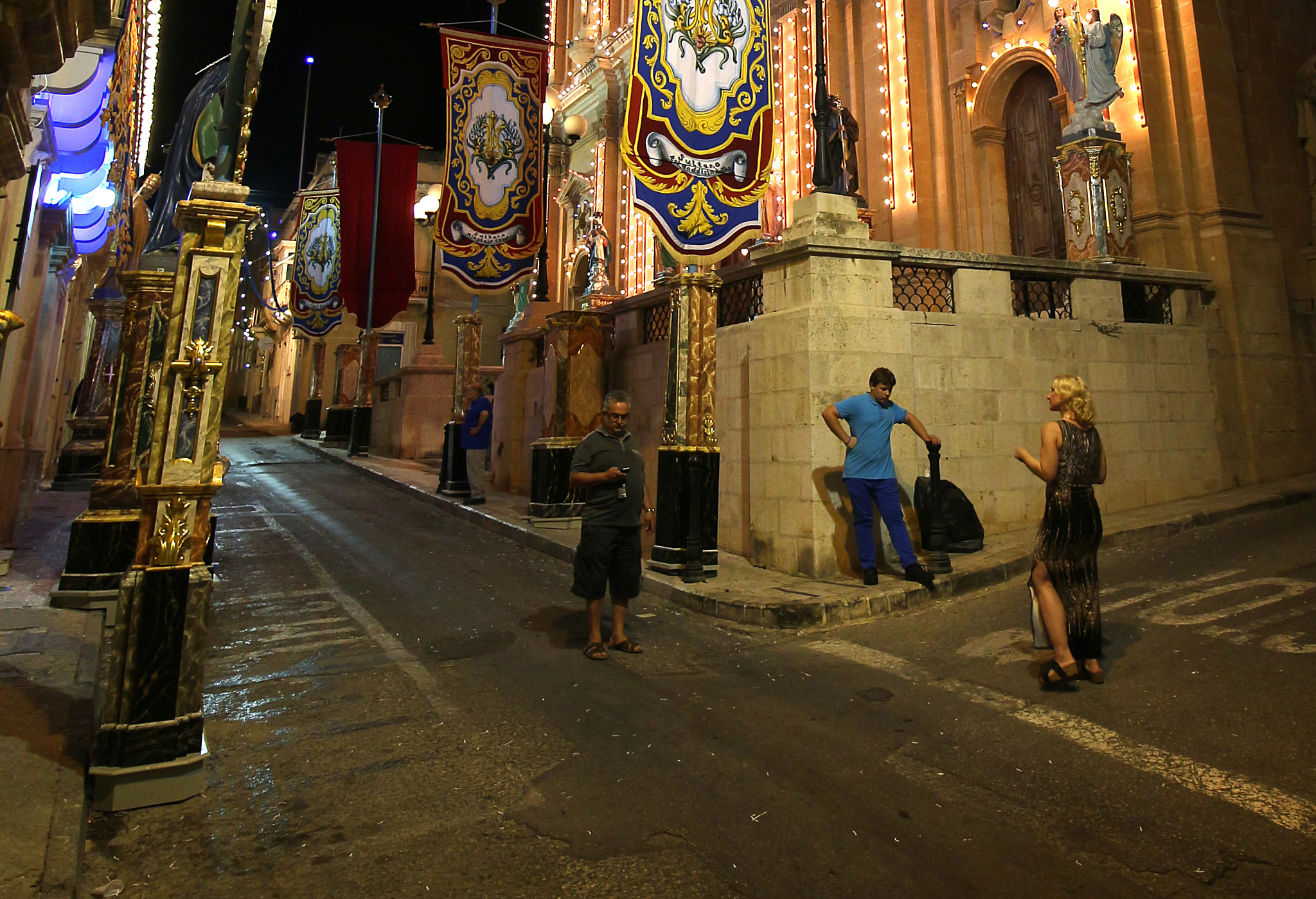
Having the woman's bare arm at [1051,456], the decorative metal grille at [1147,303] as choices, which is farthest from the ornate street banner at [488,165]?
the woman's bare arm at [1051,456]

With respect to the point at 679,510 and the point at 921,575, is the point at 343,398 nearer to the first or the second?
the point at 679,510

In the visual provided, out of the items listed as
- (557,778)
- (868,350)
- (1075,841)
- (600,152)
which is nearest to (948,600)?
(868,350)

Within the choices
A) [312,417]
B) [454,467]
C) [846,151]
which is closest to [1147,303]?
[846,151]

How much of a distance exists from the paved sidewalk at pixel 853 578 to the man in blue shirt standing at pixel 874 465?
27 centimetres

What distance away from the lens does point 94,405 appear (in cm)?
1314

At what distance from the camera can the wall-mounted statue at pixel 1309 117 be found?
11.9 meters

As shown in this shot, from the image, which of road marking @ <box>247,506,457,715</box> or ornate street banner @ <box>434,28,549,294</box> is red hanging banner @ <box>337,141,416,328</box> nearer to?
ornate street banner @ <box>434,28,549,294</box>

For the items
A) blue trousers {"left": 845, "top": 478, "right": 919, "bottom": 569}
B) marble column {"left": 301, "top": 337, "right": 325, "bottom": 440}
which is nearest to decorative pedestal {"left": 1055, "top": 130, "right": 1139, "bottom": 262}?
blue trousers {"left": 845, "top": 478, "right": 919, "bottom": 569}

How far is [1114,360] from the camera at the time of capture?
8.88m

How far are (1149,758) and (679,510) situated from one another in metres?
4.49

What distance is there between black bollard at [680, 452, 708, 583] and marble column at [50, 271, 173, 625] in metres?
4.69

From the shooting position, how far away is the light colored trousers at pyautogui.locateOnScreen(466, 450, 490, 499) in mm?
11922

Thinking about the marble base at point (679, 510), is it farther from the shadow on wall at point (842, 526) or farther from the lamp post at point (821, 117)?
the lamp post at point (821, 117)

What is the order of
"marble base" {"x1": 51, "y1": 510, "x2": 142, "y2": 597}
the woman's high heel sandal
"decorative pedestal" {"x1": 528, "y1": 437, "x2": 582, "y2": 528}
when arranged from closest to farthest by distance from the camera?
1. the woman's high heel sandal
2. "marble base" {"x1": 51, "y1": 510, "x2": 142, "y2": 597}
3. "decorative pedestal" {"x1": 528, "y1": 437, "x2": 582, "y2": 528}
